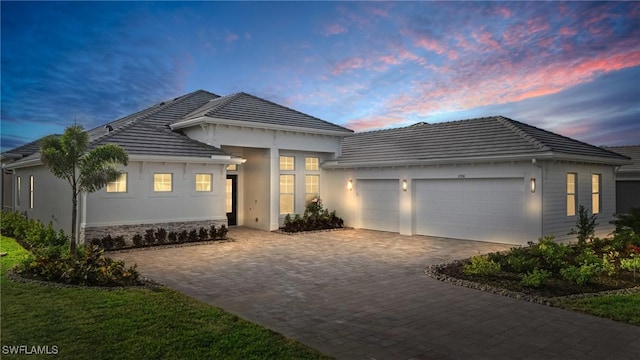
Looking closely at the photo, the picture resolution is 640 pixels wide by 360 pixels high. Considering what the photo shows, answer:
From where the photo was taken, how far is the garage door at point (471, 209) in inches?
515

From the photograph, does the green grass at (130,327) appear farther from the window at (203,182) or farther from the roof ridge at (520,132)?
the roof ridge at (520,132)

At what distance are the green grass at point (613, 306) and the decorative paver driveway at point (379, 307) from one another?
0.85 feet

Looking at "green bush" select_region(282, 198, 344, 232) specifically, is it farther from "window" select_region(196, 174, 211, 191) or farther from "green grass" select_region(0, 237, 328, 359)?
"green grass" select_region(0, 237, 328, 359)

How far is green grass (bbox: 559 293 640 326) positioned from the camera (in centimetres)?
586

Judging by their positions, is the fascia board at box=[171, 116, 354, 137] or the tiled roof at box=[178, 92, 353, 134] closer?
the fascia board at box=[171, 116, 354, 137]

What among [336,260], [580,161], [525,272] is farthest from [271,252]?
[580,161]

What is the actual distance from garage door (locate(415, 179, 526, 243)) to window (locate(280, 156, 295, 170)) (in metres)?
5.73

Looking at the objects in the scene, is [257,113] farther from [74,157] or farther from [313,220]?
[74,157]

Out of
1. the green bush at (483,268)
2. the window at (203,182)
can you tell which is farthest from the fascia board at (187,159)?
the green bush at (483,268)

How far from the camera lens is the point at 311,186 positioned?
18938 millimetres

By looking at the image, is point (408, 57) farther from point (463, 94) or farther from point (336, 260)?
point (336, 260)

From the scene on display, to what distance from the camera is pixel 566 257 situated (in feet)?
32.5

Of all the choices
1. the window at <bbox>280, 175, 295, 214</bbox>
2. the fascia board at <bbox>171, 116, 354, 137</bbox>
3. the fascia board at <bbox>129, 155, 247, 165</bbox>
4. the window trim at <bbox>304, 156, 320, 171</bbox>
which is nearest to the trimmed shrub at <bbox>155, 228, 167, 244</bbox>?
the fascia board at <bbox>129, 155, 247, 165</bbox>

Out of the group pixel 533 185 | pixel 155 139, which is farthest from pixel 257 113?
Answer: pixel 533 185
